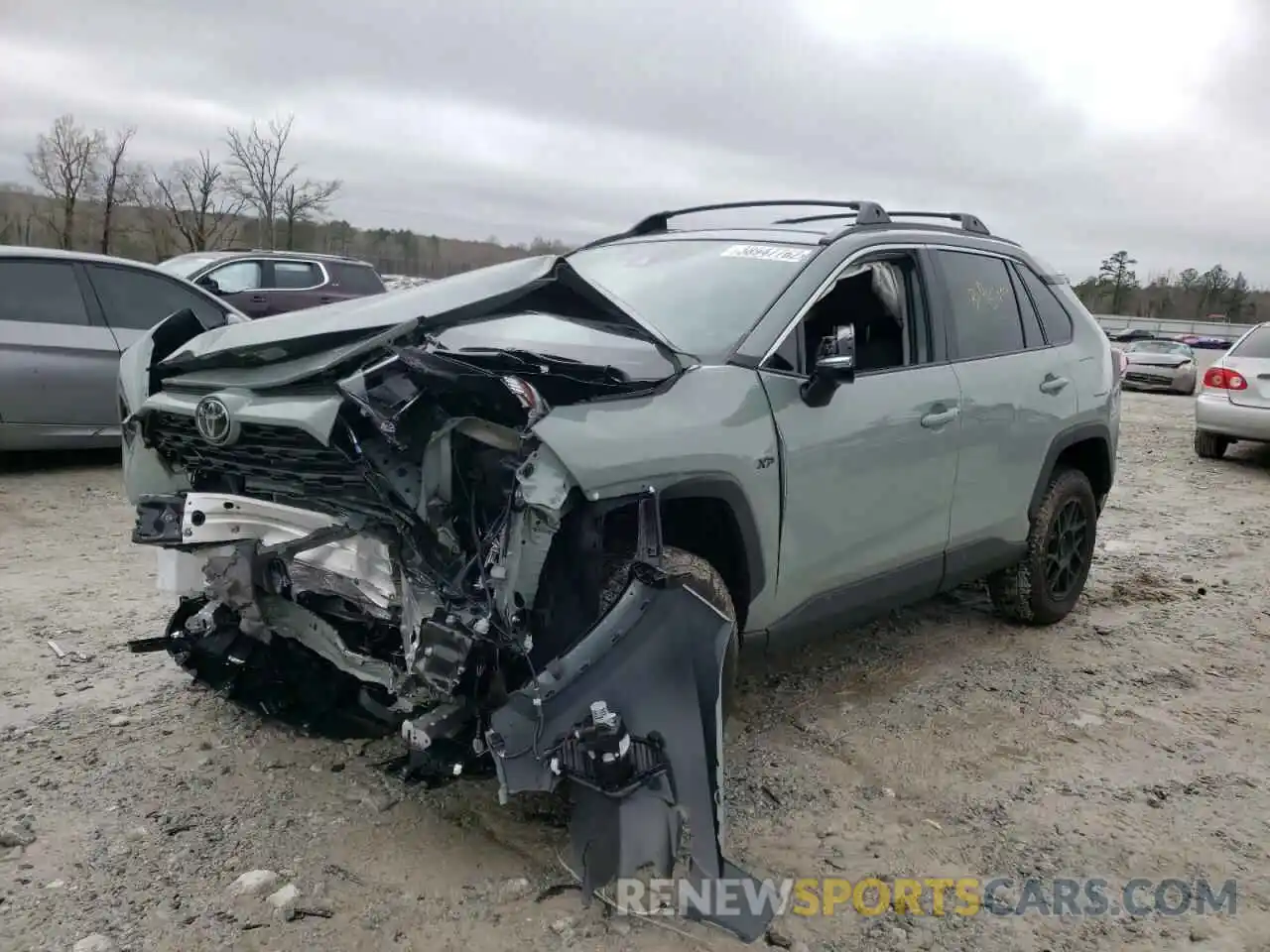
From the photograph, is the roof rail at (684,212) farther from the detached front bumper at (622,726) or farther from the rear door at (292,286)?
the rear door at (292,286)

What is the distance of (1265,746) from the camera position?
382 cm

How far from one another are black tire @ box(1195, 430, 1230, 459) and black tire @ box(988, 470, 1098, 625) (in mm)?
6752

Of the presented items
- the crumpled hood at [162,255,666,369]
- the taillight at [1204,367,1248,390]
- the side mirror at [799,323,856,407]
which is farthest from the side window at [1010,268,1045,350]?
the taillight at [1204,367,1248,390]

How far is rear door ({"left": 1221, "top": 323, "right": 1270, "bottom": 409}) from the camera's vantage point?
32.5 ft

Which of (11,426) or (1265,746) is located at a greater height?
(11,426)

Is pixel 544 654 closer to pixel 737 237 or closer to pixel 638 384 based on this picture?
pixel 638 384

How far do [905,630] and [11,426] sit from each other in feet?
19.4

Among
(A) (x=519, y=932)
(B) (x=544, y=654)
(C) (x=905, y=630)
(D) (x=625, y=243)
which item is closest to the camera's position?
(A) (x=519, y=932)

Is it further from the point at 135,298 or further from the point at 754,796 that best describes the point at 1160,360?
the point at 754,796

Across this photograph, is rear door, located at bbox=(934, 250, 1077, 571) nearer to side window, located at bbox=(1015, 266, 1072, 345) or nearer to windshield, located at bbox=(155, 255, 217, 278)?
side window, located at bbox=(1015, 266, 1072, 345)

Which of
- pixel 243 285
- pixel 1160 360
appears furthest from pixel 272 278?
pixel 1160 360

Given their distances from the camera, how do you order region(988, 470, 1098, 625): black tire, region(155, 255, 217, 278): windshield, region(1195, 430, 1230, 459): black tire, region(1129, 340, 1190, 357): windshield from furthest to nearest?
region(1129, 340, 1190, 357): windshield < region(155, 255, 217, 278): windshield < region(1195, 430, 1230, 459): black tire < region(988, 470, 1098, 625): black tire

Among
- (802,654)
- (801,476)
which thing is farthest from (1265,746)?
(801,476)

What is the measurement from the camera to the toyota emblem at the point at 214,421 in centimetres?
283
